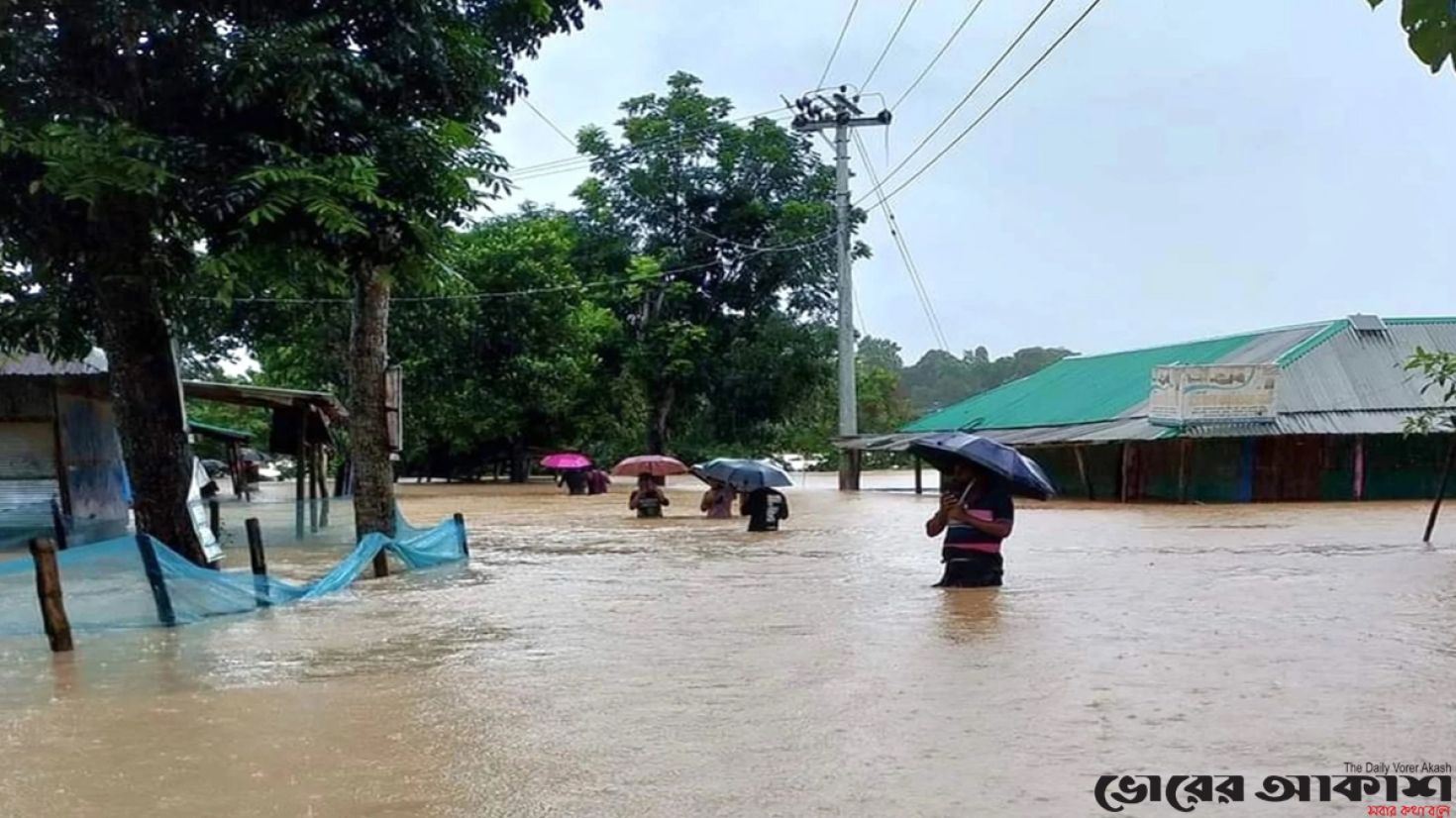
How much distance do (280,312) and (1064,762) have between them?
31980mm

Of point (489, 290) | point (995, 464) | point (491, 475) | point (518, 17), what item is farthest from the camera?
point (491, 475)

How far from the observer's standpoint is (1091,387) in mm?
35844

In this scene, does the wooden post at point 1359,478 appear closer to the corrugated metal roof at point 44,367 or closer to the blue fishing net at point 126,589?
the corrugated metal roof at point 44,367

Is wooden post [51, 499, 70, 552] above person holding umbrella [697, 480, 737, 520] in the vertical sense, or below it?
above

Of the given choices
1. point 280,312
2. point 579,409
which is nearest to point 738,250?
point 579,409

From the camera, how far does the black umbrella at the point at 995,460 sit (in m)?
11.9

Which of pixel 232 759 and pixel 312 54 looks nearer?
pixel 232 759

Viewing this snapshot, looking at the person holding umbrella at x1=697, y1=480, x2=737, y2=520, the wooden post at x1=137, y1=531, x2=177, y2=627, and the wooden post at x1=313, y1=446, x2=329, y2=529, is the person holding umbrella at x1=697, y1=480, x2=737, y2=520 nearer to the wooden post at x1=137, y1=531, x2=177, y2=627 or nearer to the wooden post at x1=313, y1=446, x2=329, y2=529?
the wooden post at x1=313, y1=446, x2=329, y2=529

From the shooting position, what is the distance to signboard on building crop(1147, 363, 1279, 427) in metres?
27.8

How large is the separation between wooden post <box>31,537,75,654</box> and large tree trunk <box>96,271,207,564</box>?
2886mm

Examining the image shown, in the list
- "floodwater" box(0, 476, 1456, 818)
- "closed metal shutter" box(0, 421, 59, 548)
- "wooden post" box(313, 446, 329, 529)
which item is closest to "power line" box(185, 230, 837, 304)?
"wooden post" box(313, 446, 329, 529)

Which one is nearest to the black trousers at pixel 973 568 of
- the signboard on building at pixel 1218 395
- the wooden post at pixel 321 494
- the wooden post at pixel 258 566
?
the wooden post at pixel 258 566

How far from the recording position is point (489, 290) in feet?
136

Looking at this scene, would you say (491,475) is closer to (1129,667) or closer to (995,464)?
(995,464)
